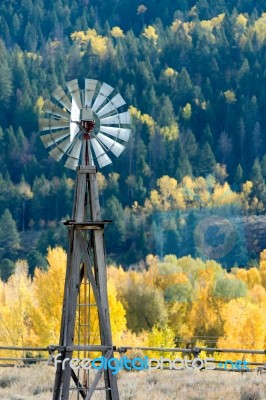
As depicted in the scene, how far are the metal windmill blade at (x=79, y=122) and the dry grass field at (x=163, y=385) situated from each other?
4.68 meters

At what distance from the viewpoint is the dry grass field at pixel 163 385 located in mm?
25547

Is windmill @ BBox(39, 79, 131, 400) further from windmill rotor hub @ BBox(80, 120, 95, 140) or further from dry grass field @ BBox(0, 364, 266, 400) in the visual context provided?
dry grass field @ BBox(0, 364, 266, 400)

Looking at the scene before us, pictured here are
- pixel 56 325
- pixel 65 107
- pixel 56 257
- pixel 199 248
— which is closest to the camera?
pixel 65 107

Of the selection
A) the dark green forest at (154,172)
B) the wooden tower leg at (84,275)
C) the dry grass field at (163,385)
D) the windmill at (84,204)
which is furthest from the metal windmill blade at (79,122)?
the dark green forest at (154,172)

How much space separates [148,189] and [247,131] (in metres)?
23.0

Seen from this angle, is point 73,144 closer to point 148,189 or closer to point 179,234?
point 179,234

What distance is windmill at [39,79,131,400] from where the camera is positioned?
76.6ft

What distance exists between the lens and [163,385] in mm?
26531

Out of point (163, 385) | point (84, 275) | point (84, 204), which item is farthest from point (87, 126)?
point (163, 385)

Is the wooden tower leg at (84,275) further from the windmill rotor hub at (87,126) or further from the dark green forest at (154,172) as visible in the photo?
the dark green forest at (154,172)

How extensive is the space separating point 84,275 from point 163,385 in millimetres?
3865

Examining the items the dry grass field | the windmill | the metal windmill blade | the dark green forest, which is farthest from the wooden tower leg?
the dark green forest

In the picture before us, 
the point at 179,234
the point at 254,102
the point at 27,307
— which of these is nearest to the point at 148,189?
the point at 254,102

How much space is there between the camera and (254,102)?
191 metres
